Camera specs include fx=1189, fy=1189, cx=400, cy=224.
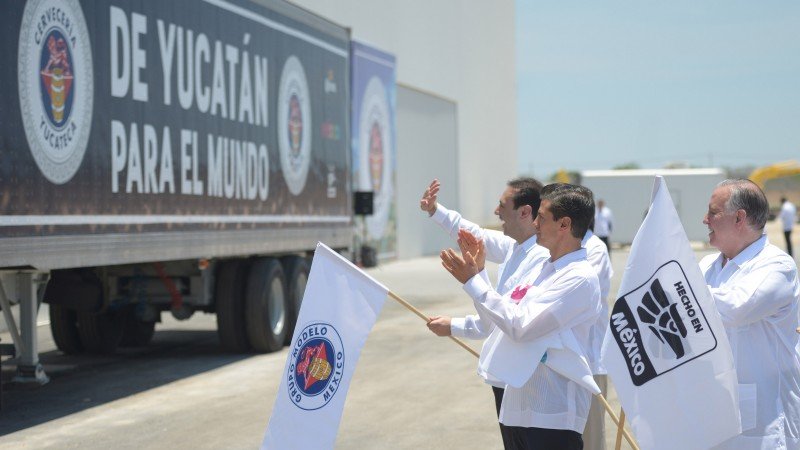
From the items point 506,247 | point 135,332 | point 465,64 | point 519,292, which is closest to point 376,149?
point 465,64

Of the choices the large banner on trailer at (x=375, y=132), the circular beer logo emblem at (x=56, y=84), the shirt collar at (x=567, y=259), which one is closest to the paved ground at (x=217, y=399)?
the circular beer logo emblem at (x=56, y=84)

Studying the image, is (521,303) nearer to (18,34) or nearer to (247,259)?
(18,34)

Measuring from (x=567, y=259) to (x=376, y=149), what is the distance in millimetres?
25953

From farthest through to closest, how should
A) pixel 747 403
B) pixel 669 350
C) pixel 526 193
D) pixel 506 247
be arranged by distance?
pixel 506 247 → pixel 526 193 → pixel 747 403 → pixel 669 350

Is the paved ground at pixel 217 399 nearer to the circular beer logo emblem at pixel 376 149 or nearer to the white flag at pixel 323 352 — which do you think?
the white flag at pixel 323 352

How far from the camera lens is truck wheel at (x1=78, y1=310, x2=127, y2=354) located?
14500mm

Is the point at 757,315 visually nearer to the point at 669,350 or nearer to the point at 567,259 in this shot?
the point at 669,350

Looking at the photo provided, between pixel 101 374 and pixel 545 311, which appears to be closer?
pixel 545 311

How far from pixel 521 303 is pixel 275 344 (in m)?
9.87

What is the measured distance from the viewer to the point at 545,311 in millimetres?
4680

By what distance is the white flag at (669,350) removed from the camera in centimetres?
461

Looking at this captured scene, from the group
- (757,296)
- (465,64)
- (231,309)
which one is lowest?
(231,309)

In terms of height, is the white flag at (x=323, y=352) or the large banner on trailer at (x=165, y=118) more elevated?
the large banner on trailer at (x=165, y=118)

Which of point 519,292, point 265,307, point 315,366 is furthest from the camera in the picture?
point 265,307
